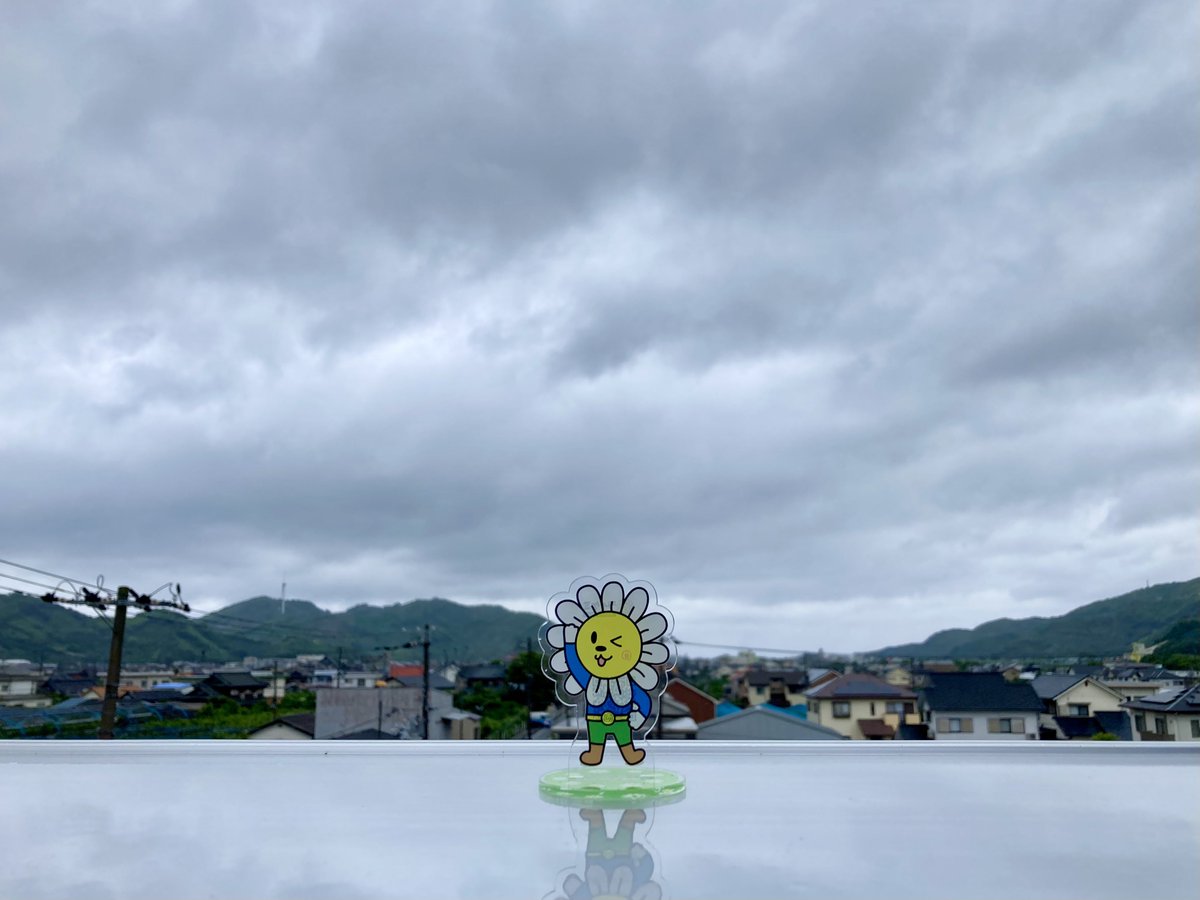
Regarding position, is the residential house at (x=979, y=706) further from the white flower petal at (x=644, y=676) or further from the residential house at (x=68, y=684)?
the residential house at (x=68, y=684)

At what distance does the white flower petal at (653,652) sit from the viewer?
116 inches

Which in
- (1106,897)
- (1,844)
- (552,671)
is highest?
(552,671)

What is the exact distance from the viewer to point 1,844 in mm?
2295

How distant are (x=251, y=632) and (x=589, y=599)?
1112 centimetres

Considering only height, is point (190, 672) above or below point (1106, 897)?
above

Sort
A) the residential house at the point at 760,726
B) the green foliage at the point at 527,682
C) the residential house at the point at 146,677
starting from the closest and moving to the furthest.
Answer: the residential house at the point at 146,677 < the residential house at the point at 760,726 < the green foliage at the point at 527,682

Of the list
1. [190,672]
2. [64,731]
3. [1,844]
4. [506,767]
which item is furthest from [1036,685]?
[190,672]

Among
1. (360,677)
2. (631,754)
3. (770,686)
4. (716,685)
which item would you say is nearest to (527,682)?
(360,677)

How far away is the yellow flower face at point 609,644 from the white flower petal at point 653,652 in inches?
0.7

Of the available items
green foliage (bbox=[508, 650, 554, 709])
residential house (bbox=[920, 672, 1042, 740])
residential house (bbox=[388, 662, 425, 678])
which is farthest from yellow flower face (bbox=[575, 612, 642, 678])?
residential house (bbox=[388, 662, 425, 678])

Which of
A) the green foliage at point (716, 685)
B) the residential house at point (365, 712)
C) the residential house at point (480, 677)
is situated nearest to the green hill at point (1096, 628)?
the residential house at point (365, 712)

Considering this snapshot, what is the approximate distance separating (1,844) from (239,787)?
2.57ft

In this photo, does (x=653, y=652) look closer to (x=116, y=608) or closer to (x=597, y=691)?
(x=597, y=691)

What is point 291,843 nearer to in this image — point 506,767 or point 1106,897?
point 506,767
